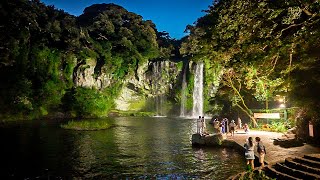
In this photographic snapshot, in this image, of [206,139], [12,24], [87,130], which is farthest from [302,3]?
[12,24]

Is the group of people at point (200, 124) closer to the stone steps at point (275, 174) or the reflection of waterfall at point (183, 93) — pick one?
the stone steps at point (275, 174)

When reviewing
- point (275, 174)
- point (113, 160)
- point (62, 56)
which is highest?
point (62, 56)

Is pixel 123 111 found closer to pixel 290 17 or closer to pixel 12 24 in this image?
pixel 12 24

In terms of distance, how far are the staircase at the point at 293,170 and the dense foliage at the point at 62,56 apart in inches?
1365

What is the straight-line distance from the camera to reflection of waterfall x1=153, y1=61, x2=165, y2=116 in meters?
72.9

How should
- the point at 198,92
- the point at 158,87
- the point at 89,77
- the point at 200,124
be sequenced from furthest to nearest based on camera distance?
the point at 158,87
the point at 198,92
the point at 89,77
the point at 200,124

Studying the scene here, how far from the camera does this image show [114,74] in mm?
68562

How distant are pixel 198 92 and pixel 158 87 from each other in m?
10.7

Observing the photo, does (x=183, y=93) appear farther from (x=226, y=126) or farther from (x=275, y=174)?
(x=275, y=174)

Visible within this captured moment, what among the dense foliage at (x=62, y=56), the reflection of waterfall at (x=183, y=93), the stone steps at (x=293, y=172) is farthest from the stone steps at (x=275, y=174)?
the reflection of waterfall at (x=183, y=93)

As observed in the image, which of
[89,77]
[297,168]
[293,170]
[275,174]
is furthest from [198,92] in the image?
[293,170]

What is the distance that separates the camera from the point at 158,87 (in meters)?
73.5

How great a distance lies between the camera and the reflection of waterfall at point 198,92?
223ft

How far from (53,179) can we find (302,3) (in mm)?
14504
